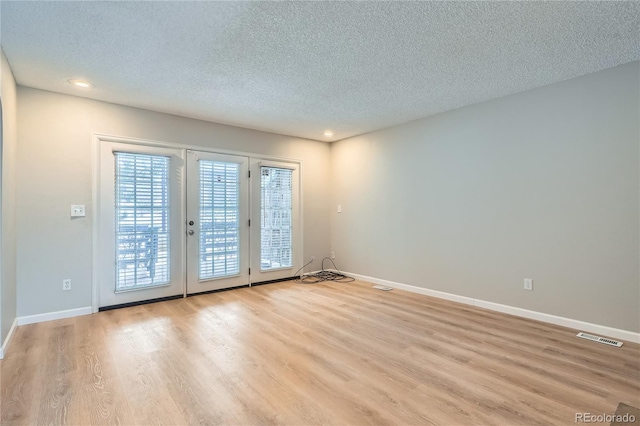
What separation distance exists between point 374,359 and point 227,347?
4.18 ft

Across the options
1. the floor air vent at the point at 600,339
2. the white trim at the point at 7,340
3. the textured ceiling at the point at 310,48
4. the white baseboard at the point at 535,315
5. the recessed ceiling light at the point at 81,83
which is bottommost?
the floor air vent at the point at 600,339

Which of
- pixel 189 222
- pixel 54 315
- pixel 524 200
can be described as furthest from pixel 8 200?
pixel 524 200

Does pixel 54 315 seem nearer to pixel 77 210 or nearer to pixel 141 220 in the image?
pixel 77 210

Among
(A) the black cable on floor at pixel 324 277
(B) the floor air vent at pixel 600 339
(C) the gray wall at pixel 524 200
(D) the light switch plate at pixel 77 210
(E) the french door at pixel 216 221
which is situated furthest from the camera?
(A) the black cable on floor at pixel 324 277

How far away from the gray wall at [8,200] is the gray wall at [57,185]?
0.48ft

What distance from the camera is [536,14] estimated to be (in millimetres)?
2170

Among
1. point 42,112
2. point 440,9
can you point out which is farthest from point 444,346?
point 42,112

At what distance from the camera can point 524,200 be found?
11.6 ft

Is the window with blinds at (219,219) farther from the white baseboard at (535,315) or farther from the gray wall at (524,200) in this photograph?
the white baseboard at (535,315)

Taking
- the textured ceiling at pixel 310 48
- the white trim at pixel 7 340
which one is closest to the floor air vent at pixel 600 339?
the textured ceiling at pixel 310 48

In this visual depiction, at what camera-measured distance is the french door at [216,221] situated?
175 inches

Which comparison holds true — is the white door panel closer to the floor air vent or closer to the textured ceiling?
the textured ceiling

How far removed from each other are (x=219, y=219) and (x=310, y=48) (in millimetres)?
2906

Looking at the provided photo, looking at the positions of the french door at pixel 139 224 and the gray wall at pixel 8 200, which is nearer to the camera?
the gray wall at pixel 8 200
